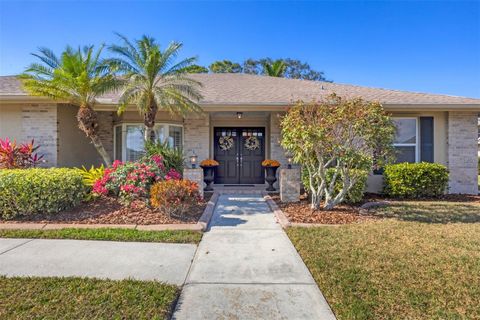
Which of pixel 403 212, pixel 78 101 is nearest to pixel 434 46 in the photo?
pixel 403 212

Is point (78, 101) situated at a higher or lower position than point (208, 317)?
higher

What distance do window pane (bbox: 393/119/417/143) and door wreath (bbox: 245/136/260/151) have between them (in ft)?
17.0

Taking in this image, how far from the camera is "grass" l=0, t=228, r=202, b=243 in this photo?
4492 mm

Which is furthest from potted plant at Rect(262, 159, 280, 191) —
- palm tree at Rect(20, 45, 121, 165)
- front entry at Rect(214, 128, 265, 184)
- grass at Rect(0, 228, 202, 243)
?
palm tree at Rect(20, 45, 121, 165)

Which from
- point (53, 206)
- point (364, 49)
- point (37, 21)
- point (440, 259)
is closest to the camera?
point (440, 259)

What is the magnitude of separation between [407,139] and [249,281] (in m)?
8.78

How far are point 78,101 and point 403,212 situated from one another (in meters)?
9.64

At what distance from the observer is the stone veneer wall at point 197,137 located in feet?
32.0

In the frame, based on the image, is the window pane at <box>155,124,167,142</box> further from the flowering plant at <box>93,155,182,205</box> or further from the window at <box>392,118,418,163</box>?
the window at <box>392,118,418,163</box>

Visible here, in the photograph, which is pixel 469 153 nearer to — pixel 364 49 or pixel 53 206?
pixel 364 49

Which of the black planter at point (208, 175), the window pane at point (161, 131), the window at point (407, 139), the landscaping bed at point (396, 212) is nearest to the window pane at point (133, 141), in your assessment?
the window pane at point (161, 131)

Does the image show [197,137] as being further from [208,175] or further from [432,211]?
[432,211]

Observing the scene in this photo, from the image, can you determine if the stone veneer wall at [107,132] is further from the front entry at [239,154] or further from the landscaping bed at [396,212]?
the landscaping bed at [396,212]

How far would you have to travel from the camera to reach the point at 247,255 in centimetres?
392
